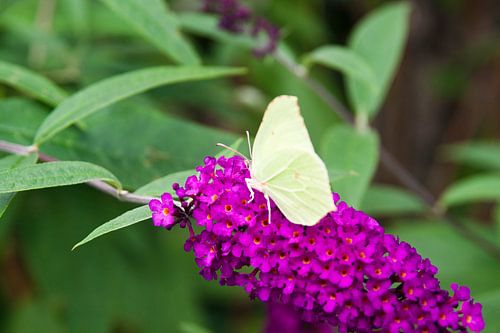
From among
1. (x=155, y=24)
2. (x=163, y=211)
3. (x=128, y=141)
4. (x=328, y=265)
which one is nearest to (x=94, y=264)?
(x=128, y=141)

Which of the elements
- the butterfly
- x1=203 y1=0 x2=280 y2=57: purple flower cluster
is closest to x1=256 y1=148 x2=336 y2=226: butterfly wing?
the butterfly

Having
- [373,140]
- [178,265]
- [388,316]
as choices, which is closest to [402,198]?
[373,140]

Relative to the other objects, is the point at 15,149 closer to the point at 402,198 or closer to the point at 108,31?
the point at 108,31

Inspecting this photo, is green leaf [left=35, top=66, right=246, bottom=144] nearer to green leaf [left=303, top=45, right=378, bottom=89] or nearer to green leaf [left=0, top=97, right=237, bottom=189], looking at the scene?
green leaf [left=0, top=97, right=237, bottom=189]

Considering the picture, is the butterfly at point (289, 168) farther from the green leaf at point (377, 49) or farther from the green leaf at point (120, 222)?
the green leaf at point (377, 49)

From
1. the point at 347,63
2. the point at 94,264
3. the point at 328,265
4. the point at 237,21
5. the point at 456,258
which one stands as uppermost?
the point at 456,258

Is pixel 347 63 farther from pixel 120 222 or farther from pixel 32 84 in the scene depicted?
pixel 120 222
